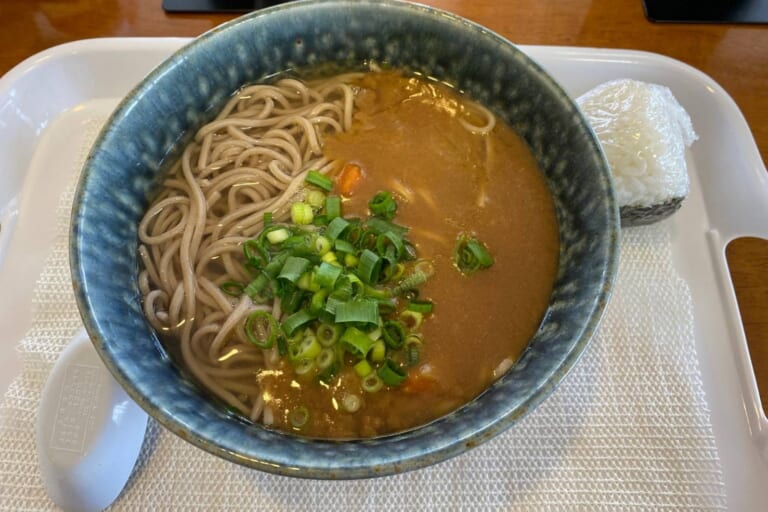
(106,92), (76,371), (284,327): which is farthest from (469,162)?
(106,92)

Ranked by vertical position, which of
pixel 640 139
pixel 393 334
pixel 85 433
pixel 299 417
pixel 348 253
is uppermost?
pixel 640 139

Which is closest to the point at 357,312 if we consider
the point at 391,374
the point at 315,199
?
the point at 391,374

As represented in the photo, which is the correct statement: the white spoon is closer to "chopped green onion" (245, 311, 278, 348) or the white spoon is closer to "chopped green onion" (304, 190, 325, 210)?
"chopped green onion" (245, 311, 278, 348)

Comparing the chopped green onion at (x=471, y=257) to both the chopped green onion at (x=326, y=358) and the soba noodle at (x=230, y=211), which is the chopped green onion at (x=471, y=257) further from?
the chopped green onion at (x=326, y=358)

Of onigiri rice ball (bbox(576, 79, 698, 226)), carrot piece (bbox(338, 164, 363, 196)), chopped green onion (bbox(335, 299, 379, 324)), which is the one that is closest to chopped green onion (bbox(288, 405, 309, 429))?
chopped green onion (bbox(335, 299, 379, 324))

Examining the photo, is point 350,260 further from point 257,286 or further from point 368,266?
point 257,286
